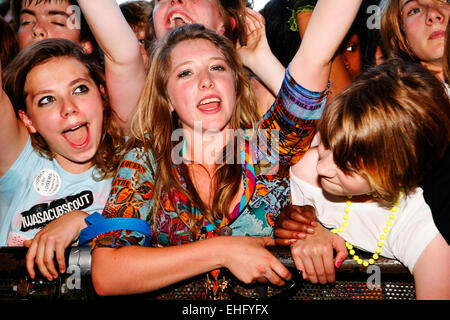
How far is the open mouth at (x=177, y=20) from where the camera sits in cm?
195

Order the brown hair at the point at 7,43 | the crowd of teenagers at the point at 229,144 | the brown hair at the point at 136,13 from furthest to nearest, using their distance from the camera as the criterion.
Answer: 1. the brown hair at the point at 136,13
2. the brown hair at the point at 7,43
3. the crowd of teenagers at the point at 229,144

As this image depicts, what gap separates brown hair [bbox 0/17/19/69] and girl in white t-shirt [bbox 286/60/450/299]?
173cm

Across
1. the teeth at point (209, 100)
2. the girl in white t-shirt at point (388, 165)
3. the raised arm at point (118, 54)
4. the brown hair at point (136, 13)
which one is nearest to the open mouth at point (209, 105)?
the teeth at point (209, 100)

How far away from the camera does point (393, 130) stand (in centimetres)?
115

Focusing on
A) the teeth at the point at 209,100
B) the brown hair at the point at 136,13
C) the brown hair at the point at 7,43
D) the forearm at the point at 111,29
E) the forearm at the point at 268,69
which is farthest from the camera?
the brown hair at the point at 136,13

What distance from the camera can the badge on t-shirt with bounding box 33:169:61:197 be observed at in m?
1.70

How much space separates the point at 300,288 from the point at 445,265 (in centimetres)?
36

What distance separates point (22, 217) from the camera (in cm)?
165

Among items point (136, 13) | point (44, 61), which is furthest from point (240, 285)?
point (136, 13)

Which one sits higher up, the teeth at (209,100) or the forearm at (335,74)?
the forearm at (335,74)

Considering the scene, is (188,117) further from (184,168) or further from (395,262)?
(395,262)

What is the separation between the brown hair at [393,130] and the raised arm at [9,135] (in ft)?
3.76

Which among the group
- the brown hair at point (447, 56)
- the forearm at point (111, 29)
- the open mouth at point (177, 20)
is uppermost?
the open mouth at point (177, 20)

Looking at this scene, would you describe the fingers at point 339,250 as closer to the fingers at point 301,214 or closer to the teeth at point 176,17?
the fingers at point 301,214
